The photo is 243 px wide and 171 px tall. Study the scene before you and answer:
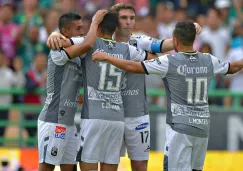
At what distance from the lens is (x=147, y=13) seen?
17.8 metres

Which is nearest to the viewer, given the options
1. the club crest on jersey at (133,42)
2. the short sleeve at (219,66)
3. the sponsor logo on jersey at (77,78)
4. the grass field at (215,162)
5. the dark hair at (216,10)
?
the short sleeve at (219,66)

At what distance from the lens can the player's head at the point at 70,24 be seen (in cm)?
1026

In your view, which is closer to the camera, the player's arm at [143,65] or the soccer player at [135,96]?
the player's arm at [143,65]

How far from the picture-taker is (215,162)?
14.6 m

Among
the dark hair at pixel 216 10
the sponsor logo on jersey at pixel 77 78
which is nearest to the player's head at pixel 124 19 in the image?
the sponsor logo on jersey at pixel 77 78

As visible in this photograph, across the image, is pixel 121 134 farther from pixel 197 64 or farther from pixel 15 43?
pixel 15 43

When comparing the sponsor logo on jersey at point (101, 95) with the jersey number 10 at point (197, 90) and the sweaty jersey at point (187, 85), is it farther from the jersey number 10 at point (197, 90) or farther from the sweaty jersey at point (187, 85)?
the jersey number 10 at point (197, 90)

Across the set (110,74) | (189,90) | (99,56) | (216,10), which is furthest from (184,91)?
(216,10)

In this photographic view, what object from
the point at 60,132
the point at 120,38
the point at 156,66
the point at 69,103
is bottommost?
the point at 60,132

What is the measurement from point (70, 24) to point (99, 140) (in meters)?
1.65

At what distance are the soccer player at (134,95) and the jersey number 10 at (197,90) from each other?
1.04 metres

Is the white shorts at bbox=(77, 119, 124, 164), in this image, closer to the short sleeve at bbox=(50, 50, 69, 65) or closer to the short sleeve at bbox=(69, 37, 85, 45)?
the short sleeve at bbox=(50, 50, 69, 65)

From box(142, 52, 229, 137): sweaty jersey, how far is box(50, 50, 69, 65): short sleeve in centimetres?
108

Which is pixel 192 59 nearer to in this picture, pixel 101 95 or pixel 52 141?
pixel 101 95
